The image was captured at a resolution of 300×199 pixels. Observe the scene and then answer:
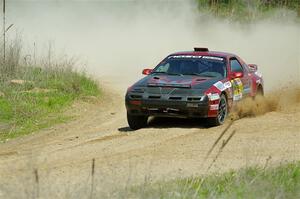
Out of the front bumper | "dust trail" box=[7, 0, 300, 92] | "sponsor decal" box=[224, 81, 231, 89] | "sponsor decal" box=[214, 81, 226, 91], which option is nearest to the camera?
the front bumper

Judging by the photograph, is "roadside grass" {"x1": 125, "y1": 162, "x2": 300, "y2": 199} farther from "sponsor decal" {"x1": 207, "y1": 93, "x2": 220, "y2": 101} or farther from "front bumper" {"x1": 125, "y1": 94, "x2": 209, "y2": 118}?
"sponsor decal" {"x1": 207, "y1": 93, "x2": 220, "y2": 101}

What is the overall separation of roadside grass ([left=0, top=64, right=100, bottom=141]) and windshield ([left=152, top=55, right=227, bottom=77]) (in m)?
3.05

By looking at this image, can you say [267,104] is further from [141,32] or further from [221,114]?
[141,32]

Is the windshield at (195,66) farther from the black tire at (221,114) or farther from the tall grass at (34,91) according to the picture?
the tall grass at (34,91)

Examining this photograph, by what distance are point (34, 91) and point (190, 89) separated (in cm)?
626

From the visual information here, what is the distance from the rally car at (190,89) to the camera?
47.9 ft

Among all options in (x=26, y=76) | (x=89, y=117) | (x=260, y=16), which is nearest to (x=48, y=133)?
(x=89, y=117)

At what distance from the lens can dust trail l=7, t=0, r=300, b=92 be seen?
3133cm

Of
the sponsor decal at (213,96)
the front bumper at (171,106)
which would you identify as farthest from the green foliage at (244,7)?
the front bumper at (171,106)

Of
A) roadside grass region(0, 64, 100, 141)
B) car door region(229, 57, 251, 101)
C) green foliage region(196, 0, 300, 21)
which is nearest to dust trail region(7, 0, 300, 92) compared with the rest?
green foliage region(196, 0, 300, 21)

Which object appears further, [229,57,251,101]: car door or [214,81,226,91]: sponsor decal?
[229,57,251,101]: car door

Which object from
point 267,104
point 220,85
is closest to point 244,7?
point 267,104

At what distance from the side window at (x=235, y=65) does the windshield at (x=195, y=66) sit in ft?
0.94

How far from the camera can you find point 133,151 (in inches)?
496
